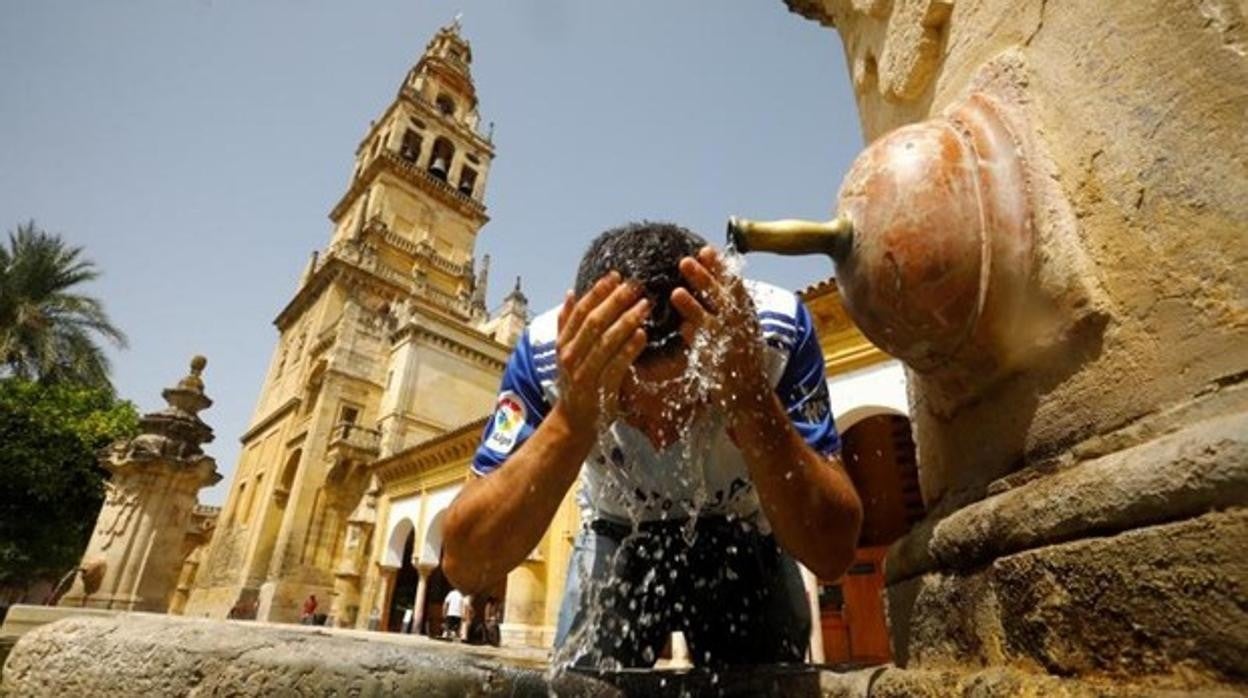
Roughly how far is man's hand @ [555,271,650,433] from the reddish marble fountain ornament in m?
0.54

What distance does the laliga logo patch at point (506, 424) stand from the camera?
205 centimetres

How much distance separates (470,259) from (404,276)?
172 inches

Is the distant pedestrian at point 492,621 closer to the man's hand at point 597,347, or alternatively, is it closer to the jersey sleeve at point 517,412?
the jersey sleeve at point 517,412

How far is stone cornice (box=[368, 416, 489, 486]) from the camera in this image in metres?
14.8

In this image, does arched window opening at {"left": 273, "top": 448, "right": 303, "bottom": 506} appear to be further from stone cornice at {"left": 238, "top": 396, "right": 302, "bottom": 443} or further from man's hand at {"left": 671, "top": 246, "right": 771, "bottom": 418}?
man's hand at {"left": 671, "top": 246, "right": 771, "bottom": 418}

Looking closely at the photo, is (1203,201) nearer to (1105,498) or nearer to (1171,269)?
(1171,269)

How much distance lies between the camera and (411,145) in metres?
32.2

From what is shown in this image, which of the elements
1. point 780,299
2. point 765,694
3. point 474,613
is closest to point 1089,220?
point 780,299

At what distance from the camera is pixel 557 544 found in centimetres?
1226

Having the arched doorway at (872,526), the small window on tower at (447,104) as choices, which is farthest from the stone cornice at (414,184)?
the arched doorway at (872,526)

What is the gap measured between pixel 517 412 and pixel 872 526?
8.91m

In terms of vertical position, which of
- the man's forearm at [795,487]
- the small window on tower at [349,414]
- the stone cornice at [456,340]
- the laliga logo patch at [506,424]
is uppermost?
the stone cornice at [456,340]

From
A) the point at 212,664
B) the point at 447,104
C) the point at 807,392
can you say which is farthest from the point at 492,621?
the point at 447,104

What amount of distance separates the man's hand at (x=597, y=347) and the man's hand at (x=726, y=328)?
128mm
